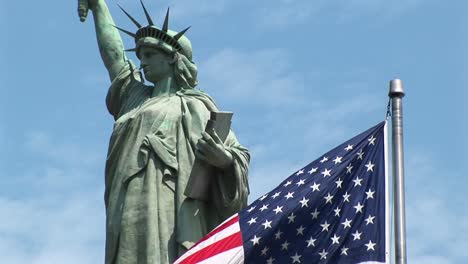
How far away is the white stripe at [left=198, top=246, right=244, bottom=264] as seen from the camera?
23531 millimetres

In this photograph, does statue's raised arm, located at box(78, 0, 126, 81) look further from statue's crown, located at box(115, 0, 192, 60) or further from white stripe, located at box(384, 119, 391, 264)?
white stripe, located at box(384, 119, 391, 264)

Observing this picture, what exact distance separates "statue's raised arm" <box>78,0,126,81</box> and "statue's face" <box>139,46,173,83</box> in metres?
0.79

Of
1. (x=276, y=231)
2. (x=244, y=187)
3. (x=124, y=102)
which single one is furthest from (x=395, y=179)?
(x=124, y=102)

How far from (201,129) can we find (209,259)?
11.1 ft

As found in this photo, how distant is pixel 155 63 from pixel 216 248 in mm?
4327

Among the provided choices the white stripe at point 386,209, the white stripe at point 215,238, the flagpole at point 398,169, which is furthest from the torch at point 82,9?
the flagpole at point 398,169

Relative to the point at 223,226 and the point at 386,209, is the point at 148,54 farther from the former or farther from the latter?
the point at 386,209

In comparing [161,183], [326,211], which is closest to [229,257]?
[326,211]

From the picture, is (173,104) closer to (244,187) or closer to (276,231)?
(244,187)

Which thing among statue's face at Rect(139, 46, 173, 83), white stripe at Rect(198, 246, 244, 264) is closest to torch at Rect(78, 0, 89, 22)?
statue's face at Rect(139, 46, 173, 83)

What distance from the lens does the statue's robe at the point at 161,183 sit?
25.6 m

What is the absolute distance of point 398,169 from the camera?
22.1 meters

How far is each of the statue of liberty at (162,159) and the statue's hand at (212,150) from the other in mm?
14

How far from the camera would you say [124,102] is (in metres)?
27.4
